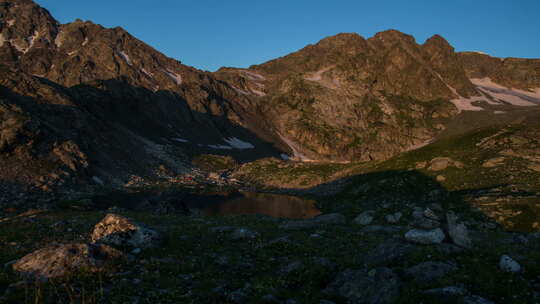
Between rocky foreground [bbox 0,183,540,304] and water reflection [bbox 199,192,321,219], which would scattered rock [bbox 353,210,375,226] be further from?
water reflection [bbox 199,192,321,219]

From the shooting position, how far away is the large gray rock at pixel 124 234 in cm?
1742

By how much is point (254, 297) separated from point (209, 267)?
4.55 meters

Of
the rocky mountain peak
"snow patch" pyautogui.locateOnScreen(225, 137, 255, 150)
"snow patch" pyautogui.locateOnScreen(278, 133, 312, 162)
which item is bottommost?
"snow patch" pyautogui.locateOnScreen(278, 133, 312, 162)

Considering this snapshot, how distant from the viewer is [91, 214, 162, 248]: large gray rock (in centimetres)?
1742

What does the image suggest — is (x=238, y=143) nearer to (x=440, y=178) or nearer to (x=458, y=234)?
(x=440, y=178)

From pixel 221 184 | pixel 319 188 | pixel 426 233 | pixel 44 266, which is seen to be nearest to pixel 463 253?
pixel 426 233

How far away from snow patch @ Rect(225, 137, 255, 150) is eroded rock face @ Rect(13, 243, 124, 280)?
148m

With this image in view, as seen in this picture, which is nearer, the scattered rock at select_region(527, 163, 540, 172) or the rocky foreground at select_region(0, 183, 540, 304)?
the rocky foreground at select_region(0, 183, 540, 304)

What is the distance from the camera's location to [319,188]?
247ft

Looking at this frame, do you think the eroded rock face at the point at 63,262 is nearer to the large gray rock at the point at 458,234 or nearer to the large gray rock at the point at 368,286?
the large gray rock at the point at 368,286

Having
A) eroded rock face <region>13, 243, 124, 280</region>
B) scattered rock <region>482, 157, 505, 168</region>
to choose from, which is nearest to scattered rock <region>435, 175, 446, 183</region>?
scattered rock <region>482, 157, 505, 168</region>

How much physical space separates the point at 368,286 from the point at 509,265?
207 inches

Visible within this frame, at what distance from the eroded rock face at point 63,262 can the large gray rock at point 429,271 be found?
1227 centimetres

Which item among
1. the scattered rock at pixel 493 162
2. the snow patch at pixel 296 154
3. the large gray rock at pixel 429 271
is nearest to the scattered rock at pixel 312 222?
the large gray rock at pixel 429 271
